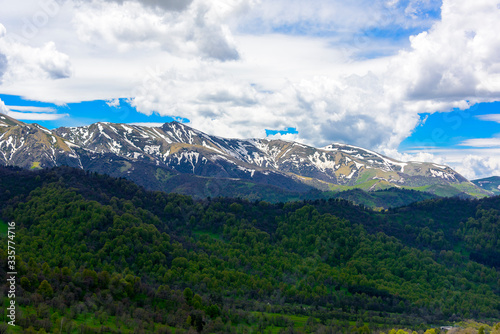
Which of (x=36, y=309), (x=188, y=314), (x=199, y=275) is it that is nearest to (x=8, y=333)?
(x=36, y=309)

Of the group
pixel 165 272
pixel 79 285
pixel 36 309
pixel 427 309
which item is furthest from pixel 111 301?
→ pixel 427 309

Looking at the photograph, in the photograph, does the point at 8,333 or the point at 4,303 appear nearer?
the point at 8,333

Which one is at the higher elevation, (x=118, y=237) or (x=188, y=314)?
(x=118, y=237)

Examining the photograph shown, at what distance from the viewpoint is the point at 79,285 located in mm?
129875

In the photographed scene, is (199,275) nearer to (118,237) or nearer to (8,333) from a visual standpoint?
(118,237)

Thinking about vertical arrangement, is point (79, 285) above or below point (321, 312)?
above

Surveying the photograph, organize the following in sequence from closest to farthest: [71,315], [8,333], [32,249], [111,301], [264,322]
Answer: [8,333]
[71,315]
[111,301]
[264,322]
[32,249]

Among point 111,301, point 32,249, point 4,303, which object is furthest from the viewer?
point 32,249

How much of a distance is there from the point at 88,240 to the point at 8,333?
11706cm

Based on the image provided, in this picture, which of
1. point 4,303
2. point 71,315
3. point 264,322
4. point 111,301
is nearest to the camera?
point 4,303

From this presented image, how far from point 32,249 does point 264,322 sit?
377 ft

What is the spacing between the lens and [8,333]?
8019cm

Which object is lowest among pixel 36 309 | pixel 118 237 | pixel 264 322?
pixel 264 322

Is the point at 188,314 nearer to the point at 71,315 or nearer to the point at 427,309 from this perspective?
the point at 71,315
